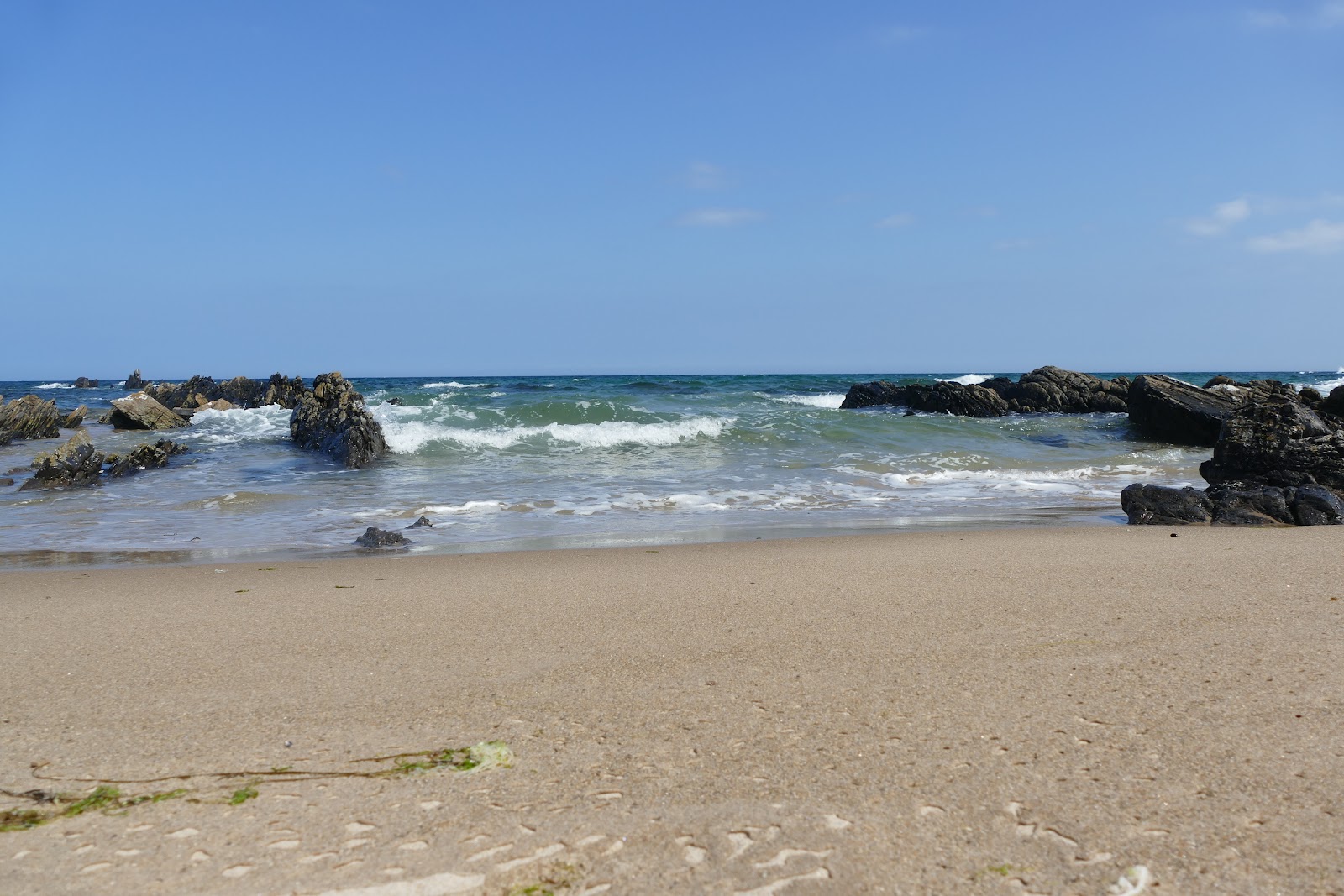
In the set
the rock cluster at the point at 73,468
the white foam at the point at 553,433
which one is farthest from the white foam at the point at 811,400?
the rock cluster at the point at 73,468

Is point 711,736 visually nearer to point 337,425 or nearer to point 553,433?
point 337,425

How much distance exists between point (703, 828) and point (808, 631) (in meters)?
1.84

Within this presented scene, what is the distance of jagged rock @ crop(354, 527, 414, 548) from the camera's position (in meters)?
7.17

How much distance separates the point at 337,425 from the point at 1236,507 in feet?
47.6

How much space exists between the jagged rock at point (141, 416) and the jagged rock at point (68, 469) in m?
12.7

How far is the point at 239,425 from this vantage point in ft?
80.5

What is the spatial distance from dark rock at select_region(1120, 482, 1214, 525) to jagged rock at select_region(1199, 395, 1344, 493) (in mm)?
2104

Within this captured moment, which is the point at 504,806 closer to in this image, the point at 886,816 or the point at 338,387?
the point at 886,816

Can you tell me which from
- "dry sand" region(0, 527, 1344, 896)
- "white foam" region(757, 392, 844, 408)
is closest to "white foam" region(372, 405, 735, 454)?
"dry sand" region(0, 527, 1344, 896)

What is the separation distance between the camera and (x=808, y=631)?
12.3 ft

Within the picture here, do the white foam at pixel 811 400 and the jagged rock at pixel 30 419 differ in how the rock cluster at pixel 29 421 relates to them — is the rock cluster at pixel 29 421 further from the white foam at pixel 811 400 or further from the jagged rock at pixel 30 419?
the white foam at pixel 811 400

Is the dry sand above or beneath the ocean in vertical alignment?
above

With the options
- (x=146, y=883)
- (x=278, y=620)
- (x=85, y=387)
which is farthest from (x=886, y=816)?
(x=85, y=387)

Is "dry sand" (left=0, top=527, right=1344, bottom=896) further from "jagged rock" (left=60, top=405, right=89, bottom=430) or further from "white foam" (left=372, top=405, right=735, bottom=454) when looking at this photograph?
"jagged rock" (left=60, top=405, right=89, bottom=430)
